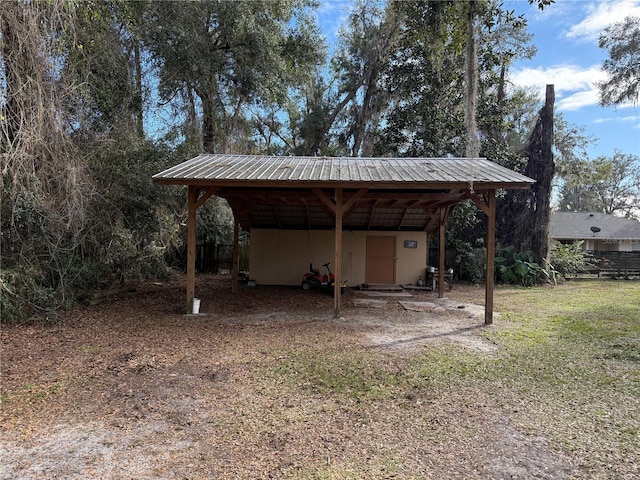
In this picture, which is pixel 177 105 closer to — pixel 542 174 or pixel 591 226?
pixel 542 174

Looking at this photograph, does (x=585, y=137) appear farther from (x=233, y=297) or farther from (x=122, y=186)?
(x=122, y=186)

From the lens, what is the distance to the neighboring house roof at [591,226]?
22141 mm

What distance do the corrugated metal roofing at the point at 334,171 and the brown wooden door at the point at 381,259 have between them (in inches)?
138

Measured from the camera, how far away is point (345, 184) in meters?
7.09

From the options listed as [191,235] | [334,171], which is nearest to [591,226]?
[334,171]

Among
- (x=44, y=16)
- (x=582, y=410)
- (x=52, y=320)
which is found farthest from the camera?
(x=52, y=320)

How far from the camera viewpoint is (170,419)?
325cm

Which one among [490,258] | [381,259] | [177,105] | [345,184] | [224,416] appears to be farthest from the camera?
[381,259]

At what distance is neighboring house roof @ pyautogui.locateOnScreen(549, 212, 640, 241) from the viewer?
872 inches

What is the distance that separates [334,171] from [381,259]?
5315 mm

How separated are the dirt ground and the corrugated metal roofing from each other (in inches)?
106

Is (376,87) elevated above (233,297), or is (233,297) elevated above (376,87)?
(376,87)

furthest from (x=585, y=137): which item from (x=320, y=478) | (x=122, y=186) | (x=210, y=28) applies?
(x=320, y=478)

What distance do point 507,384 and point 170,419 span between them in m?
3.43
